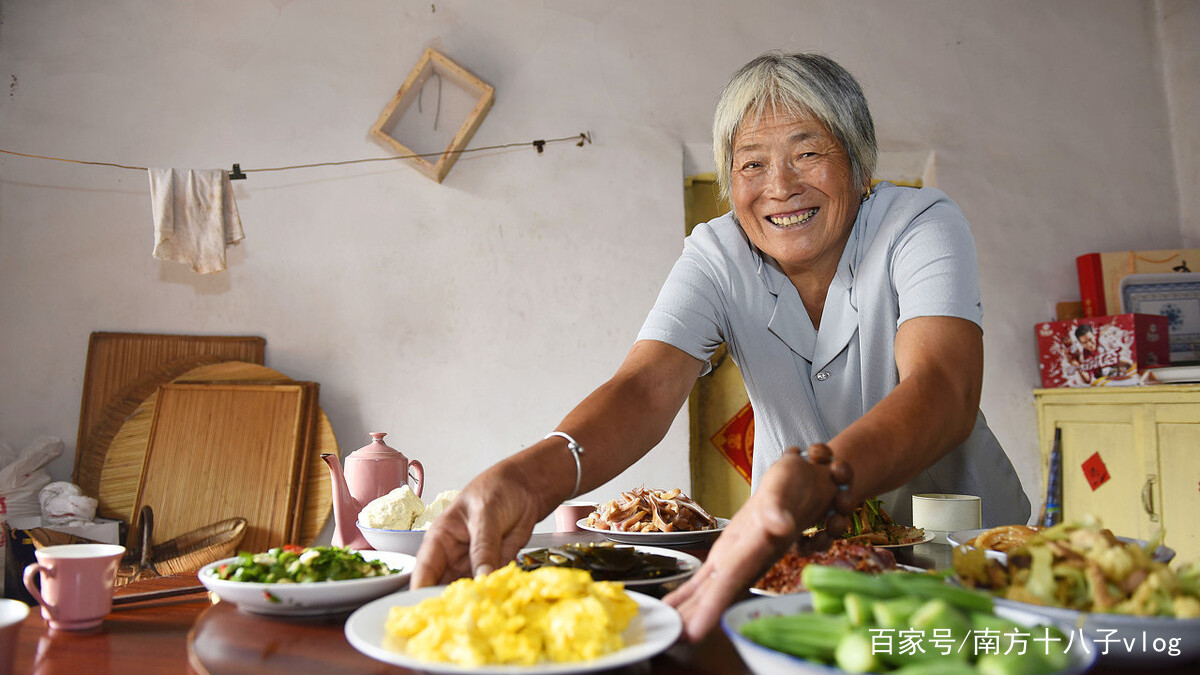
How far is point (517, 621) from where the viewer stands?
2.20 ft

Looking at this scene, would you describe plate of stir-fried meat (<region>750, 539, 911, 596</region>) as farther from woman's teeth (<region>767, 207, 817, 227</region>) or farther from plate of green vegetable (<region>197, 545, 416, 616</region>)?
woman's teeth (<region>767, 207, 817, 227</region>)

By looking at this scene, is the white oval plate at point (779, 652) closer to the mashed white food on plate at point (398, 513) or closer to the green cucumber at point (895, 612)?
the green cucumber at point (895, 612)

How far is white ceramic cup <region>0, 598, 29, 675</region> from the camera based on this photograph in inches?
28.4

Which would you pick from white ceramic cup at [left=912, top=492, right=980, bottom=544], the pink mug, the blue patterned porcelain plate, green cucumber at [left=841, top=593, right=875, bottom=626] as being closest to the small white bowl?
the pink mug

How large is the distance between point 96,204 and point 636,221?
2383 mm

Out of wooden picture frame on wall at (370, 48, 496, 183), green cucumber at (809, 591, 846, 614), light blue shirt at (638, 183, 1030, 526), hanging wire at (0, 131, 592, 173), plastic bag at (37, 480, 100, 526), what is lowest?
plastic bag at (37, 480, 100, 526)

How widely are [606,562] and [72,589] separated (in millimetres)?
620

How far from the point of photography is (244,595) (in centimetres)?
85

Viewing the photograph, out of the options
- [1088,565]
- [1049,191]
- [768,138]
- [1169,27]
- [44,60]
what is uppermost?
[1169,27]

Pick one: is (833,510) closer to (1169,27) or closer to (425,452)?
(425,452)

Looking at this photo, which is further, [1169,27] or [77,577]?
[1169,27]

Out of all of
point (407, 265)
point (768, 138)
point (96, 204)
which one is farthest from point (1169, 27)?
point (96, 204)

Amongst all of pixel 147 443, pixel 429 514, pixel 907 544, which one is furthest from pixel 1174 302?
pixel 147 443

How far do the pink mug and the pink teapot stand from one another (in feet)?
1.60
